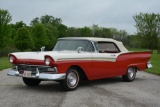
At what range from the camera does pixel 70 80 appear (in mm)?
9070

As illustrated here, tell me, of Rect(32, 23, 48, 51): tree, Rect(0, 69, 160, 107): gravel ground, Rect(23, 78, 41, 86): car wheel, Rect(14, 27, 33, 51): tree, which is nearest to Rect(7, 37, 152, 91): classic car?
Rect(23, 78, 41, 86): car wheel

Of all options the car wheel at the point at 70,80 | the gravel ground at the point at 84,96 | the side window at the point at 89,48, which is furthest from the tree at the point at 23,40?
the car wheel at the point at 70,80

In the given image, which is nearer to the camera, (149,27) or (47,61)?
(47,61)

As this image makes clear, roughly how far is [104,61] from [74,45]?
1092 millimetres

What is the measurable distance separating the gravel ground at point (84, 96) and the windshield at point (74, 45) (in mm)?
1172

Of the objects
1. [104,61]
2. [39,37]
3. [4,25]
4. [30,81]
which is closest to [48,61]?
[30,81]

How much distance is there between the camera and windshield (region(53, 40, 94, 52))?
404 inches

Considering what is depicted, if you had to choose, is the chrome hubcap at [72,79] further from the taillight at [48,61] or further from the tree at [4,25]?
the tree at [4,25]

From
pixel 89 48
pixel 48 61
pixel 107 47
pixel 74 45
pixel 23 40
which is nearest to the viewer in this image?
pixel 48 61

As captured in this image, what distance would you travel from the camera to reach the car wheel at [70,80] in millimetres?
8805

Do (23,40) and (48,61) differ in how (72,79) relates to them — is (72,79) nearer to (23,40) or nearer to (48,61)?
(48,61)

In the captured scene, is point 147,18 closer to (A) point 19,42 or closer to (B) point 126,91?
(A) point 19,42

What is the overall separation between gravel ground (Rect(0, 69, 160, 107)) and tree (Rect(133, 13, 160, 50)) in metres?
36.1

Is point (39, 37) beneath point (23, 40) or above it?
above
